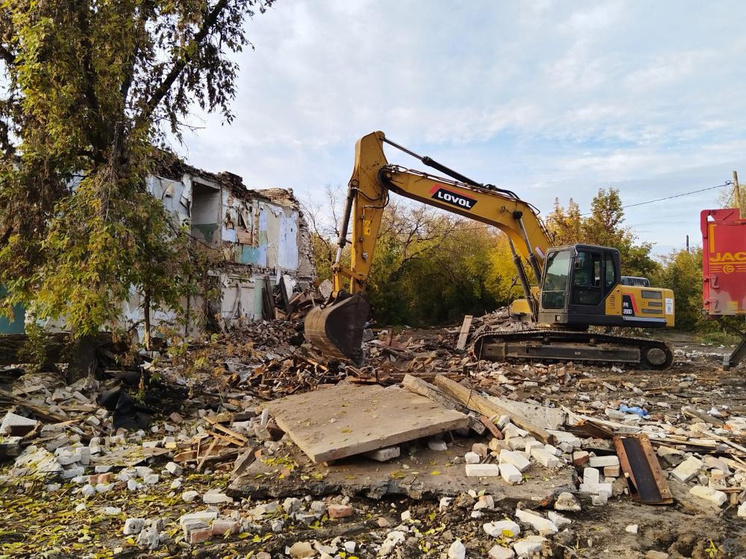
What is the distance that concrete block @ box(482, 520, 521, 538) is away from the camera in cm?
404

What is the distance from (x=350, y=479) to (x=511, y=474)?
140 cm

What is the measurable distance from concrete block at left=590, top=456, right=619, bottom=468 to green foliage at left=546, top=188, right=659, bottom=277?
791 inches

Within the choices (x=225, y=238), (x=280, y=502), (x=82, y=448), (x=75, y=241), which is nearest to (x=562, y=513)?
(x=280, y=502)

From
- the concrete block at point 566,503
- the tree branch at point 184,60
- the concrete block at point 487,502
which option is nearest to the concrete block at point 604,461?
the concrete block at point 566,503

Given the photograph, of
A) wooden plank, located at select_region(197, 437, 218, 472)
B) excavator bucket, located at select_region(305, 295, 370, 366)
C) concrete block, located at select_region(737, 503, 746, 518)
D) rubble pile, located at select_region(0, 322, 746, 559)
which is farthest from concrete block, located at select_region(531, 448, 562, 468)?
excavator bucket, located at select_region(305, 295, 370, 366)

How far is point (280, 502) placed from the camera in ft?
15.5

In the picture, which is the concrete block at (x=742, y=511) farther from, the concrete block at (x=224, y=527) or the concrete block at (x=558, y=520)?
the concrete block at (x=224, y=527)

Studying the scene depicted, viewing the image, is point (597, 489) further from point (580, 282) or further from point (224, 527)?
point (580, 282)

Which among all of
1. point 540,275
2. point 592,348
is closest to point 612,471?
point 592,348

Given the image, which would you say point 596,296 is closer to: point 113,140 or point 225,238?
point 113,140

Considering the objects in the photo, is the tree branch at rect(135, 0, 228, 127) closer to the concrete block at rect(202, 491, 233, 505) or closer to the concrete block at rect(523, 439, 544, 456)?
the concrete block at rect(202, 491, 233, 505)

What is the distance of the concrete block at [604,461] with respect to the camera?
17.0 feet

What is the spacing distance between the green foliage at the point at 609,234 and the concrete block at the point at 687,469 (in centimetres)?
1984

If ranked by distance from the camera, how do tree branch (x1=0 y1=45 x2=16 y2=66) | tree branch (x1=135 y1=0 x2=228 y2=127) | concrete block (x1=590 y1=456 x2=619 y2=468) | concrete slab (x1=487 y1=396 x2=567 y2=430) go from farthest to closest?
tree branch (x1=135 y1=0 x2=228 y2=127)
tree branch (x1=0 y1=45 x2=16 y2=66)
concrete slab (x1=487 y1=396 x2=567 y2=430)
concrete block (x1=590 y1=456 x2=619 y2=468)
